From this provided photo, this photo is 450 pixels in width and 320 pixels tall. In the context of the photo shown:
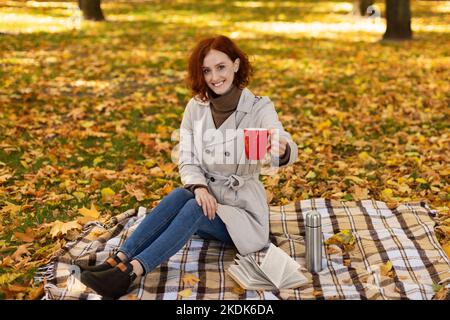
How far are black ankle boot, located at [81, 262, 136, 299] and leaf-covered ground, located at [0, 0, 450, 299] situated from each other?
44 centimetres

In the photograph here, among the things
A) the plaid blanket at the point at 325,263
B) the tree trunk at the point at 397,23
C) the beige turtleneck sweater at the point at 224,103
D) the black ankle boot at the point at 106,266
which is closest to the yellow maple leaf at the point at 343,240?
the plaid blanket at the point at 325,263

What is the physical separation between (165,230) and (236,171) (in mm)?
622

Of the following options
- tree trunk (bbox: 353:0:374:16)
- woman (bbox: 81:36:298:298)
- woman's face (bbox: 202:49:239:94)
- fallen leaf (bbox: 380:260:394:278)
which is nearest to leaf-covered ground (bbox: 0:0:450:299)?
fallen leaf (bbox: 380:260:394:278)

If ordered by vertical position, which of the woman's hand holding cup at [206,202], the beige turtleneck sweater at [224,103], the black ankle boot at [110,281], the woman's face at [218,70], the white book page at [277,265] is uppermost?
the woman's face at [218,70]

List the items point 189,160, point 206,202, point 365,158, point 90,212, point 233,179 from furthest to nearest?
point 365,158
point 90,212
point 189,160
point 233,179
point 206,202

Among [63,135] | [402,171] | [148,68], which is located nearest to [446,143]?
[402,171]

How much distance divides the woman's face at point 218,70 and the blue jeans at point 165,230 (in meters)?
0.68

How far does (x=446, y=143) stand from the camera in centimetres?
695

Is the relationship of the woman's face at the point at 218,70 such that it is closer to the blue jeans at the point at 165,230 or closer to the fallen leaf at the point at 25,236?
the blue jeans at the point at 165,230

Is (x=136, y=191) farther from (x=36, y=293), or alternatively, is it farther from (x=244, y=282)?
(x=244, y=282)

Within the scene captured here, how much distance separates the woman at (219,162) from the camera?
400 cm

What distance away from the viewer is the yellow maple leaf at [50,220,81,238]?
4.80 meters

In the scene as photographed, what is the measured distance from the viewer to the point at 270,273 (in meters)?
3.90

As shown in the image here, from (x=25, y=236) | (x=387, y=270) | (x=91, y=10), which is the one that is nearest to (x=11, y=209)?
(x=25, y=236)
